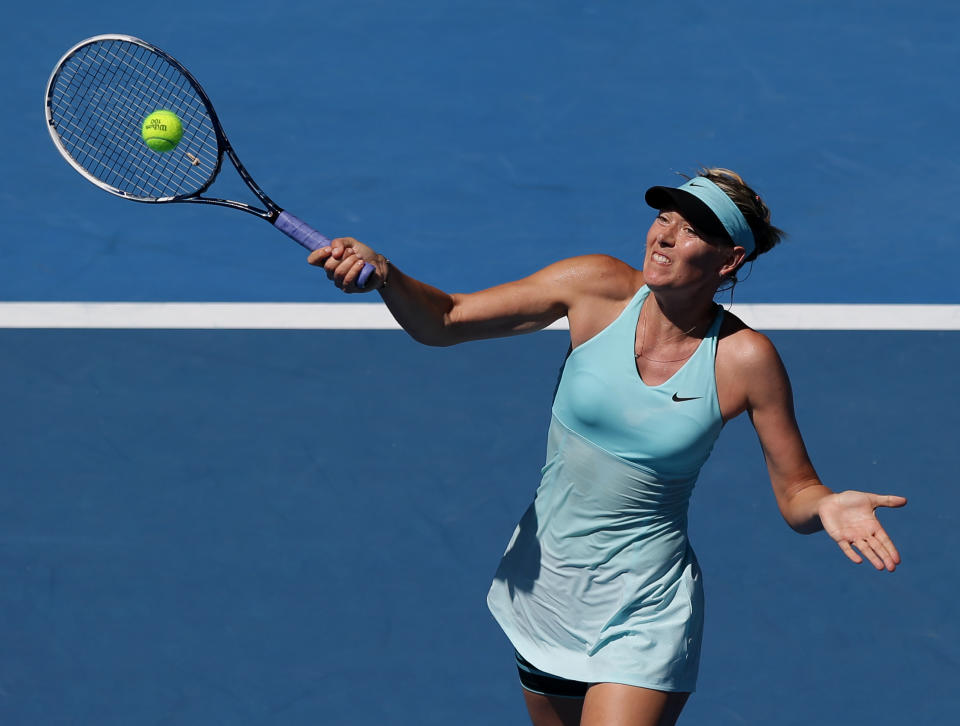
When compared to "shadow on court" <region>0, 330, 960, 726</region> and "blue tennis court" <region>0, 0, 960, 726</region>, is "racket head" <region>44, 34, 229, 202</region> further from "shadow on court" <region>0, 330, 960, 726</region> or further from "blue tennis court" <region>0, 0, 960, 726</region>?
"shadow on court" <region>0, 330, 960, 726</region>

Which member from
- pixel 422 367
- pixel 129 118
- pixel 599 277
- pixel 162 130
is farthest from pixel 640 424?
pixel 129 118

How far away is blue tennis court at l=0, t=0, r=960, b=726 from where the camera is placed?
484 centimetres

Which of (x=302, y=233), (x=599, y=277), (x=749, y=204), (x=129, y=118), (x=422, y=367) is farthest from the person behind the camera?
(x=129, y=118)

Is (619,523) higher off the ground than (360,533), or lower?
higher

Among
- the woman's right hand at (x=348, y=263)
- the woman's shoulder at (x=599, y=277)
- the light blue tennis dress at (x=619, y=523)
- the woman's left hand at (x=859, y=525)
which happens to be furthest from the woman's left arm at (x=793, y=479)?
the woman's right hand at (x=348, y=263)

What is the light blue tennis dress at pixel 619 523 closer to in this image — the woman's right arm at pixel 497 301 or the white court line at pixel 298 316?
the woman's right arm at pixel 497 301

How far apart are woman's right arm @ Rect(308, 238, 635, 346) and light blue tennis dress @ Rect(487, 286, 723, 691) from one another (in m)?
0.11

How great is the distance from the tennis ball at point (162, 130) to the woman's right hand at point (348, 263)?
148 centimetres

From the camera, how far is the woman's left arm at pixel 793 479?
3100mm

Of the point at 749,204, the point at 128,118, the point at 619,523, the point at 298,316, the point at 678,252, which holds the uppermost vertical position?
the point at 749,204

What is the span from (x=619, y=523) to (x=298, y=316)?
2.97m

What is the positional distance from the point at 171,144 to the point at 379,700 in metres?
2.09

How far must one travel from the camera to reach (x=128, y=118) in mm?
5957

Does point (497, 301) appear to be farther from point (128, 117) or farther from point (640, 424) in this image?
point (128, 117)
